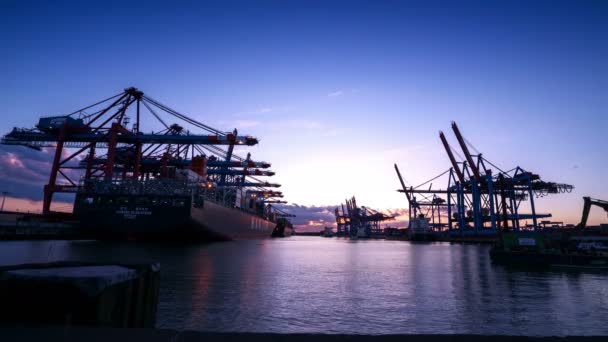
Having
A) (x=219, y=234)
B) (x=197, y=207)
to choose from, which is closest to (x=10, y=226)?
(x=197, y=207)

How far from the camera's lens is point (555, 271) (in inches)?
798

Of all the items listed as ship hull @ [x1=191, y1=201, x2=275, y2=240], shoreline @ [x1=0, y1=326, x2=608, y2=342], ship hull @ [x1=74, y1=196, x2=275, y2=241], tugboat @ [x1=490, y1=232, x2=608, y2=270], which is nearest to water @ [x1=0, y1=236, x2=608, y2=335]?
shoreline @ [x1=0, y1=326, x2=608, y2=342]

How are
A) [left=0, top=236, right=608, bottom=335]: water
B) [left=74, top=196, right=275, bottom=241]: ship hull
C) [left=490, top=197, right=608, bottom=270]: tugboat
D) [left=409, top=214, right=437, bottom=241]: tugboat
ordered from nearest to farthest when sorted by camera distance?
[left=0, top=236, right=608, bottom=335]: water < [left=490, top=197, right=608, bottom=270]: tugboat < [left=74, top=196, right=275, bottom=241]: ship hull < [left=409, top=214, right=437, bottom=241]: tugboat

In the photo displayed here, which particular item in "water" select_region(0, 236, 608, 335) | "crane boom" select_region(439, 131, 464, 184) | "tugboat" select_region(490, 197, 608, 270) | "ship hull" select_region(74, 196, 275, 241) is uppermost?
"crane boom" select_region(439, 131, 464, 184)

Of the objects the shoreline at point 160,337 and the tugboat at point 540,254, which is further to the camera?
the tugboat at point 540,254

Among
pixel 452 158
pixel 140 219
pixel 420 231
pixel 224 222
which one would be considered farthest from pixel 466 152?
pixel 140 219

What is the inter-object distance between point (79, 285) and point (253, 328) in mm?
3856

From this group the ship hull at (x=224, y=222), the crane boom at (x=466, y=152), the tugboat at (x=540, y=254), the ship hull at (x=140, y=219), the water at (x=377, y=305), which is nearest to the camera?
the water at (x=377, y=305)

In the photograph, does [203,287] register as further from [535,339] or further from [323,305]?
[535,339]

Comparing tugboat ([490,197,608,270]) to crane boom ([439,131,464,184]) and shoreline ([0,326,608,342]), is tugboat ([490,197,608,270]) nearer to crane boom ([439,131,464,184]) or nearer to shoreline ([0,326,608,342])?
shoreline ([0,326,608,342])

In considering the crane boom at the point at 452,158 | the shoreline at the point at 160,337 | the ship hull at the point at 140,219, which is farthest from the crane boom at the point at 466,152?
the shoreline at the point at 160,337

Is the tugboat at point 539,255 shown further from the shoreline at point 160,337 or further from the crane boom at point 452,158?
the crane boom at point 452,158

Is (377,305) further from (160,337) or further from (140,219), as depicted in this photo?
(140,219)

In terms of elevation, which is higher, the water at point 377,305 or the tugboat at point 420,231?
the tugboat at point 420,231
